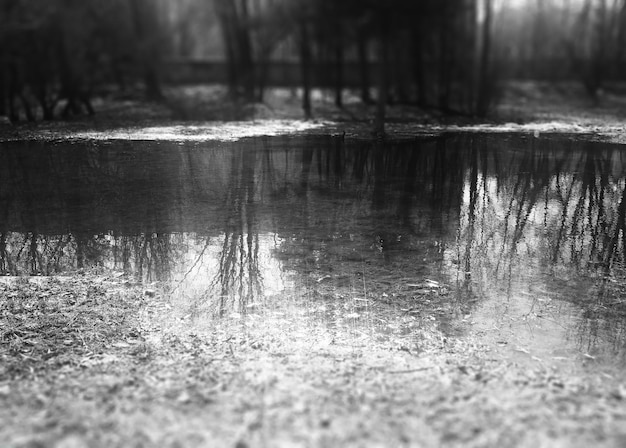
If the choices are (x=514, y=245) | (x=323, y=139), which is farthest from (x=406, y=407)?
(x=323, y=139)

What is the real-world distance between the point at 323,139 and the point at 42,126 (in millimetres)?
10248

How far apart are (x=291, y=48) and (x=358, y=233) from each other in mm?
33420

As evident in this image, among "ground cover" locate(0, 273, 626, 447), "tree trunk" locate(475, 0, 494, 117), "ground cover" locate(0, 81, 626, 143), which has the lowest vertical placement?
"ground cover" locate(0, 273, 626, 447)

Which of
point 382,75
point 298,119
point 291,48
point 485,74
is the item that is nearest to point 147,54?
point 298,119

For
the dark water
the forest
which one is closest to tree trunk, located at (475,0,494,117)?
the forest

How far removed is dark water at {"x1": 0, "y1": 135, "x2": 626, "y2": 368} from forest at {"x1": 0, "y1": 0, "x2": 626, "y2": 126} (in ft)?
27.8

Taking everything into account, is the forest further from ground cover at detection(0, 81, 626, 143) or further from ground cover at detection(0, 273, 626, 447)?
ground cover at detection(0, 273, 626, 447)

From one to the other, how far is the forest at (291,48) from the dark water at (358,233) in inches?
334

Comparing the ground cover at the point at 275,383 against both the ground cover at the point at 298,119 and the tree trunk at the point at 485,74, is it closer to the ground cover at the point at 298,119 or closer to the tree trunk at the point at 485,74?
the ground cover at the point at 298,119

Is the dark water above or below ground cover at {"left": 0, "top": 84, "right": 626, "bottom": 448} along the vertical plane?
above

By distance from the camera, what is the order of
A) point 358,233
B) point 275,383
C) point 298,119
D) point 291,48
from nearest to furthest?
point 275,383, point 358,233, point 298,119, point 291,48

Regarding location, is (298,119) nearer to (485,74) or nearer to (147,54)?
(485,74)

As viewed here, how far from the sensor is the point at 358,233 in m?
7.68

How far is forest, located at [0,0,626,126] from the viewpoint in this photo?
22.4m
